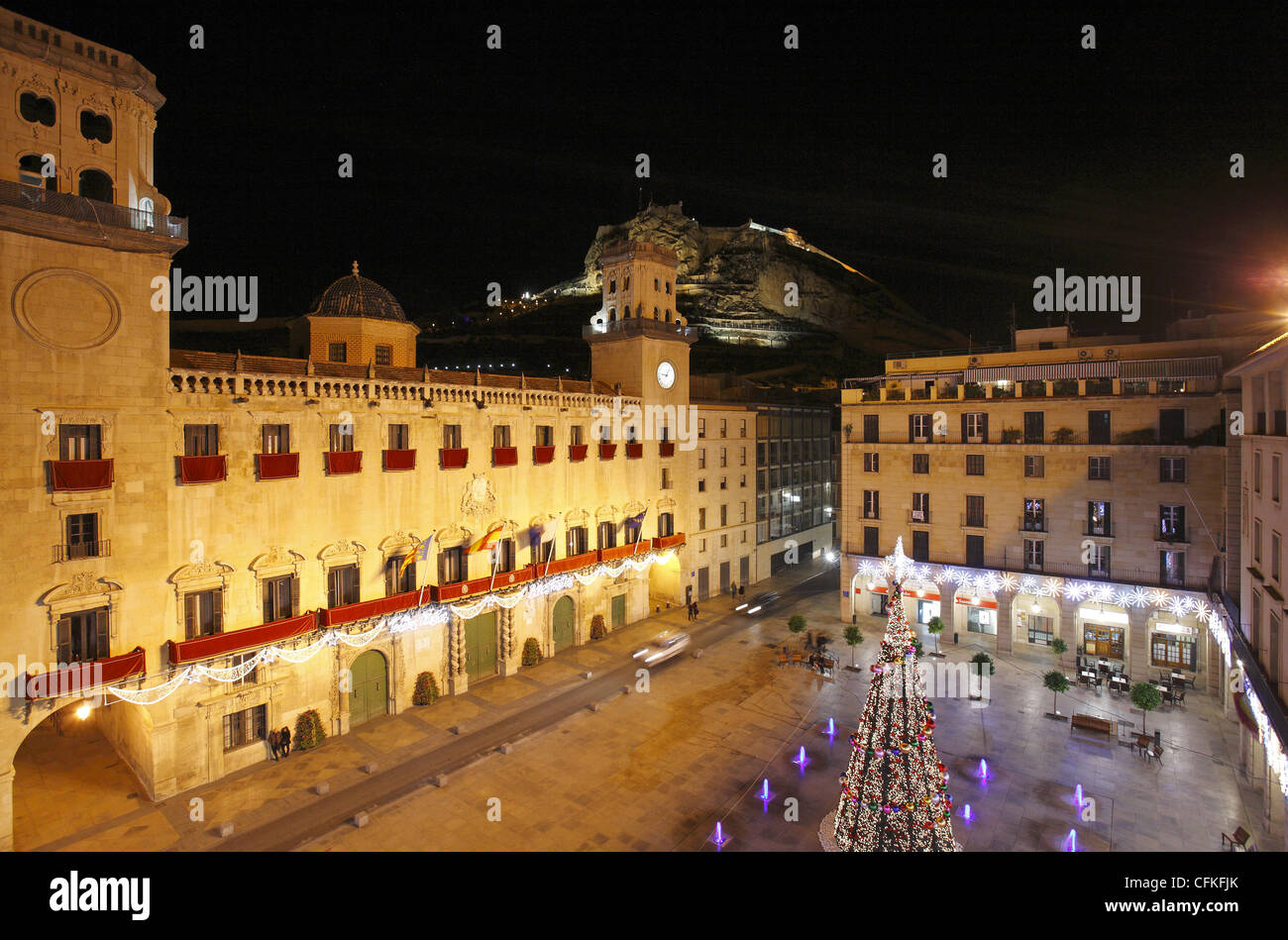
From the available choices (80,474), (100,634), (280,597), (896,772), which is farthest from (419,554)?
(896,772)

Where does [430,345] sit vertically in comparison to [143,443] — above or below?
above

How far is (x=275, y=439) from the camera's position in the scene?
28797 mm

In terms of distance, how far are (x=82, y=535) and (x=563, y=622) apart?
26544 mm

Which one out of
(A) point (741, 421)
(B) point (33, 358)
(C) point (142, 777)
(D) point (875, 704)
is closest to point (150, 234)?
(B) point (33, 358)

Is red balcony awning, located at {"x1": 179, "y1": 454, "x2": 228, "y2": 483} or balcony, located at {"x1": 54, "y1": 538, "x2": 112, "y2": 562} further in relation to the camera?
red balcony awning, located at {"x1": 179, "y1": 454, "x2": 228, "y2": 483}

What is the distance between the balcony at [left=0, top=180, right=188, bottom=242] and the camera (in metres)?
21.7

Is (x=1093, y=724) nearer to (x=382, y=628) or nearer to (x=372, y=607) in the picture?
(x=382, y=628)

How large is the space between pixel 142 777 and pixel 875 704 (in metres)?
29.3

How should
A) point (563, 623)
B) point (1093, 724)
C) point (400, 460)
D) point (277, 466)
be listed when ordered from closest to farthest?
point (277, 466), point (1093, 724), point (400, 460), point (563, 623)

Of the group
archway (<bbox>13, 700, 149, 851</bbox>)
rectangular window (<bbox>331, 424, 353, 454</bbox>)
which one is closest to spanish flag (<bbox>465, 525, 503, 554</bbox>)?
rectangular window (<bbox>331, 424, 353, 454</bbox>)

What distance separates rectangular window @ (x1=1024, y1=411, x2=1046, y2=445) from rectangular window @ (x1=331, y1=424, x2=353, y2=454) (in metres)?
41.0

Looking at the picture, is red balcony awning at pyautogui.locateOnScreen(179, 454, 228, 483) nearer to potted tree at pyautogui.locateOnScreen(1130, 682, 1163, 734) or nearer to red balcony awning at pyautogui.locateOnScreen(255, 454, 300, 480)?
red balcony awning at pyautogui.locateOnScreen(255, 454, 300, 480)

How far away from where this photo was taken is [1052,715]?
110 feet

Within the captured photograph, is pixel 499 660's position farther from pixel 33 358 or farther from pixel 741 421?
pixel 741 421
